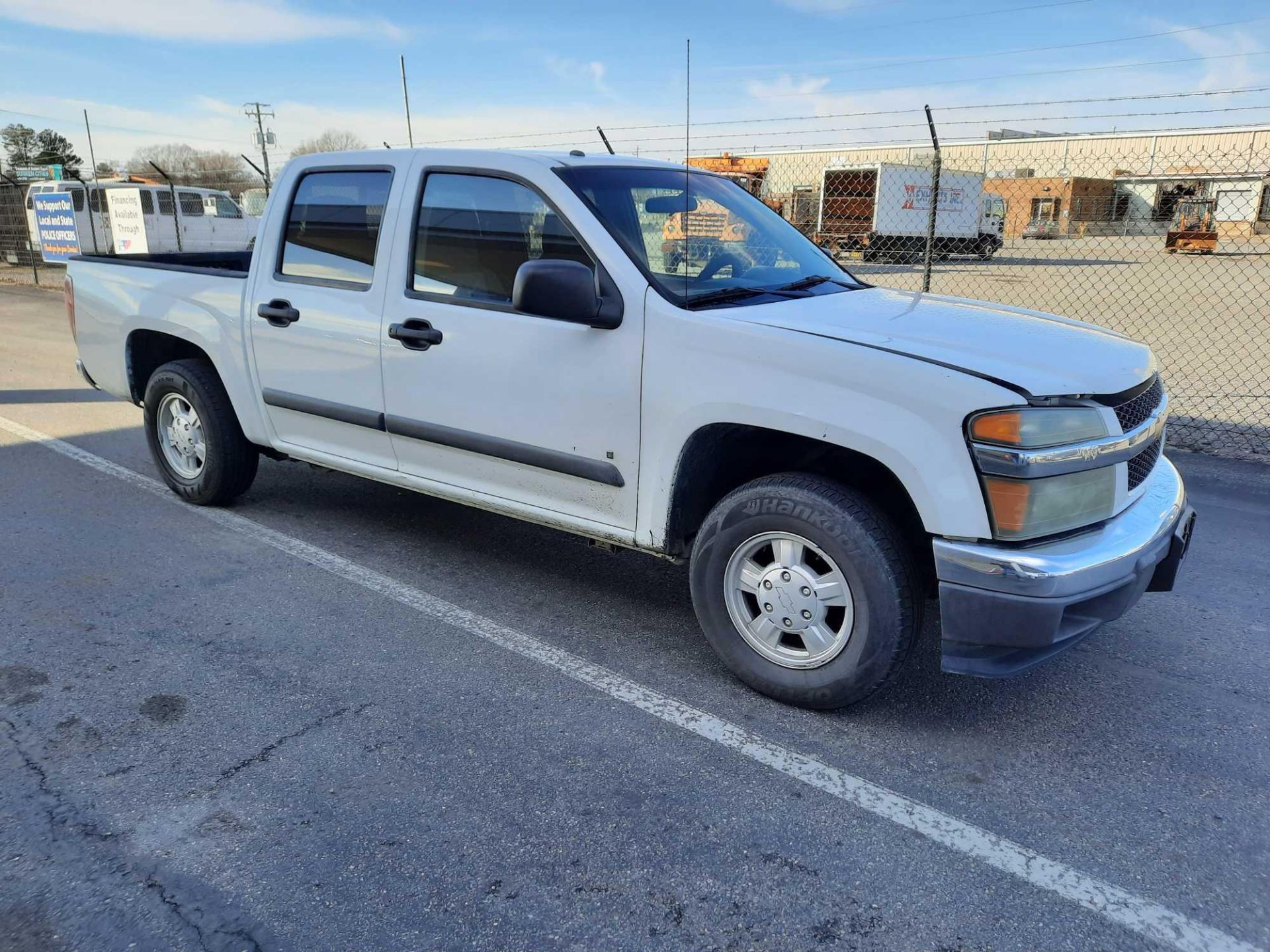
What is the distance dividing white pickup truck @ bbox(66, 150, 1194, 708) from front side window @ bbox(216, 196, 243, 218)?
1979 cm

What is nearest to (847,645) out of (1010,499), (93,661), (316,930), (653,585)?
(1010,499)

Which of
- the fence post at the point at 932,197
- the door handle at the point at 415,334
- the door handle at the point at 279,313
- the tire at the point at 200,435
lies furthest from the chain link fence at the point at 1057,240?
the tire at the point at 200,435

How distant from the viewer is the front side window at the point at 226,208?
72.8 feet

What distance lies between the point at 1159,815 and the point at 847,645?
99 centimetres

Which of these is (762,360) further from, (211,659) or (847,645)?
(211,659)

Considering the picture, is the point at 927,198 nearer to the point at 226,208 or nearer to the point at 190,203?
the point at 226,208

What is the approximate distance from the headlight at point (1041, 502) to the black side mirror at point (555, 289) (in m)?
1.47

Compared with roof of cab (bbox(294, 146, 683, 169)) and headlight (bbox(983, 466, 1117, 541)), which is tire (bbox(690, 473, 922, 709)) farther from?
roof of cab (bbox(294, 146, 683, 169))

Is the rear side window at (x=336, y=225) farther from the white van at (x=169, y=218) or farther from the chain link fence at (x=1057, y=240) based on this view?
the white van at (x=169, y=218)

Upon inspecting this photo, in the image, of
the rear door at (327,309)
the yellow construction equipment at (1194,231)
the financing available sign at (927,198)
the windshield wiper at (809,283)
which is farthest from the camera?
the financing available sign at (927,198)

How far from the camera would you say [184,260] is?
6027 mm

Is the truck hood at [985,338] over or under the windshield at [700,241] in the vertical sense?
under

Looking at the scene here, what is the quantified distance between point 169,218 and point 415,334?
21.3 meters

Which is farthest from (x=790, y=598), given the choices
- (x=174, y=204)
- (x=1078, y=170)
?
(x=1078, y=170)
